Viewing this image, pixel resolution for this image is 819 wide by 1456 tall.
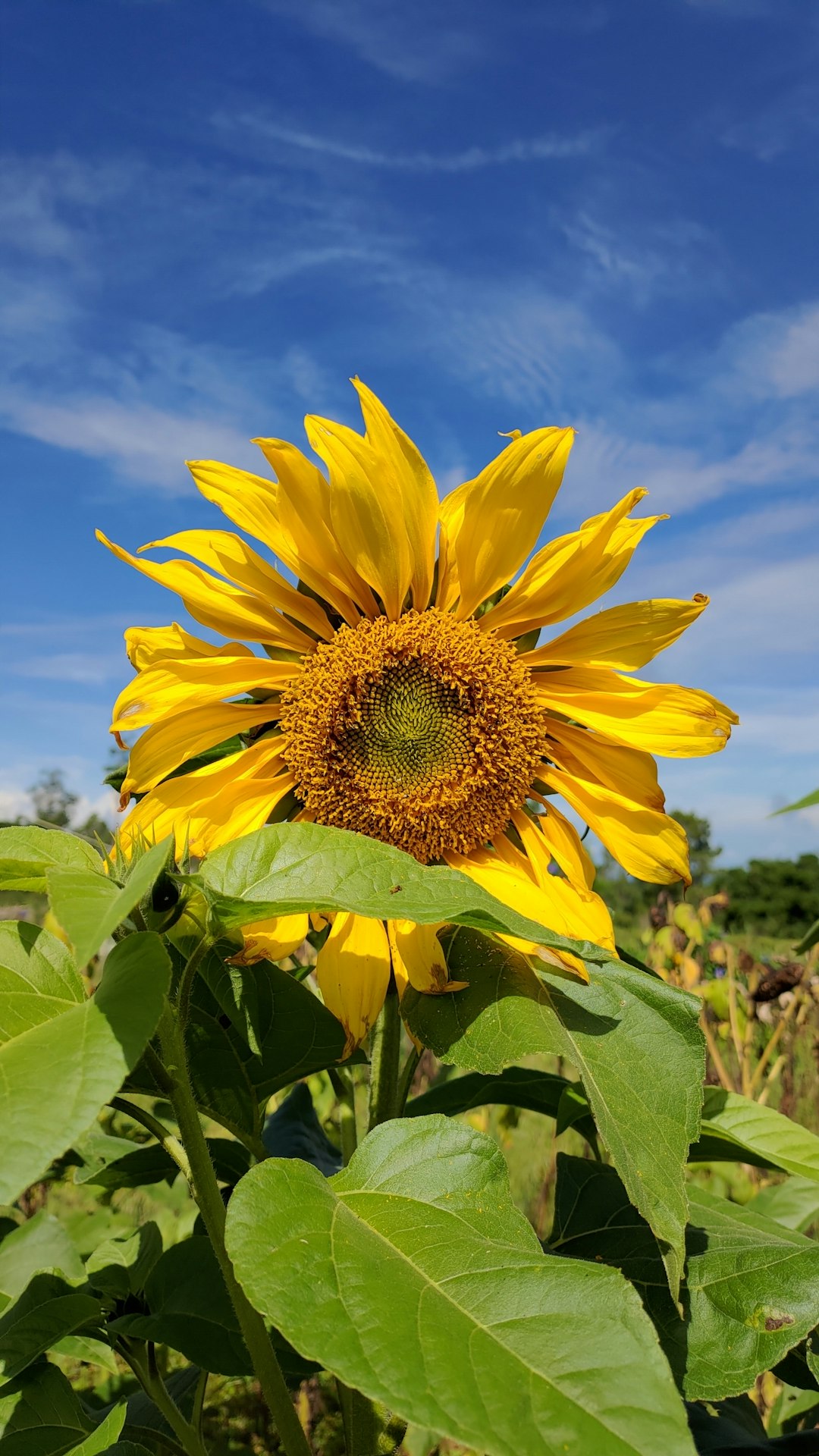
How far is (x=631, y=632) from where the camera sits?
1.44m

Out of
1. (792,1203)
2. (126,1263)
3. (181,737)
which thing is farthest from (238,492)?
(792,1203)

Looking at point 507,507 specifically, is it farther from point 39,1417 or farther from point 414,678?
point 39,1417

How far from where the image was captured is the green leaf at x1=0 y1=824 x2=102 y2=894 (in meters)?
0.89

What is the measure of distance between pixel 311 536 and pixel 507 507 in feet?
0.83

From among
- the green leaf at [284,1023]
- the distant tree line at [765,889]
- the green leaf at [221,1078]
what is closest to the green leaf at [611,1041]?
the green leaf at [284,1023]

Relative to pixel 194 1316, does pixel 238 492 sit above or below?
above

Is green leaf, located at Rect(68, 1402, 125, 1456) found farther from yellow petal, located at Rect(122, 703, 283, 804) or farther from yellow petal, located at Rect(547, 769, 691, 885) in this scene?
yellow petal, located at Rect(547, 769, 691, 885)

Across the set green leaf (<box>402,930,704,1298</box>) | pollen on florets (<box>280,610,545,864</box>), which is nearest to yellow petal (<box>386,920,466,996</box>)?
green leaf (<box>402,930,704,1298</box>)

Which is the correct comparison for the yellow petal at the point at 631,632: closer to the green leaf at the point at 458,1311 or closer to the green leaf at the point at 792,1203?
the green leaf at the point at 458,1311

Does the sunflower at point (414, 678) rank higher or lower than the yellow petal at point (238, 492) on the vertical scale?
lower

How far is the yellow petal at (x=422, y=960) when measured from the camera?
44.7 inches

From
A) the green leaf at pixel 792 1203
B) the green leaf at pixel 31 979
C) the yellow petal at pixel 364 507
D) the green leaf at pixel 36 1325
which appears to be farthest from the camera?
the green leaf at pixel 792 1203

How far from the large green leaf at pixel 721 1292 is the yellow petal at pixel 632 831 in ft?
1.29

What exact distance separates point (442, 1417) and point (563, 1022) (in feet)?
1.47
